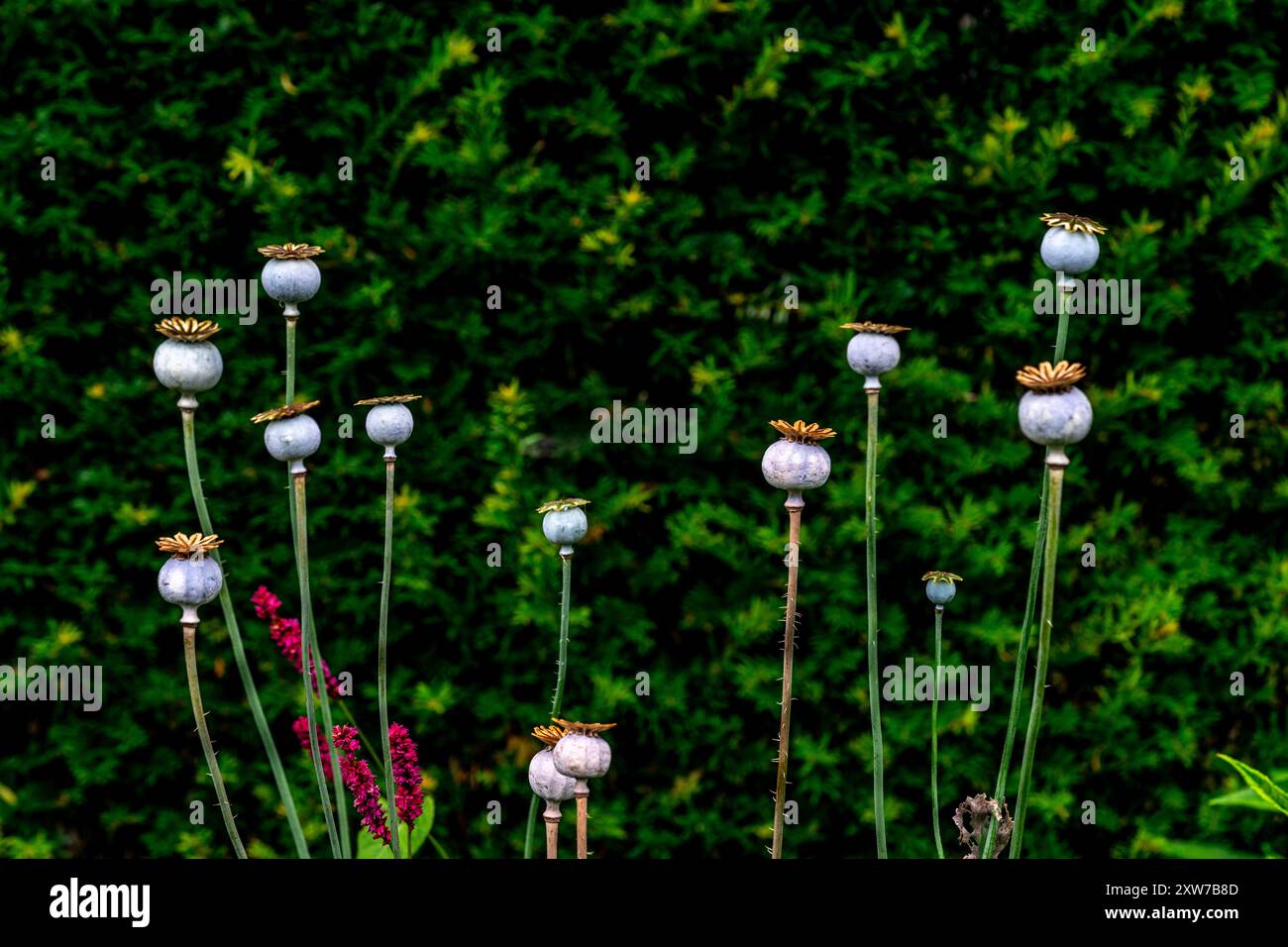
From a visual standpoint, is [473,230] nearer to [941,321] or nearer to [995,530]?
[941,321]

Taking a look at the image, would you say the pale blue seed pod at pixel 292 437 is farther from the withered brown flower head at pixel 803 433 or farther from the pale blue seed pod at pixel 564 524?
the withered brown flower head at pixel 803 433

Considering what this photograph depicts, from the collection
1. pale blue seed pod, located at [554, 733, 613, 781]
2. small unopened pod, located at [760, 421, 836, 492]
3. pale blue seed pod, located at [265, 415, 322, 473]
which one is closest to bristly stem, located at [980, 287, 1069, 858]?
small unopened pod, located at [760, 421, 836, 492]

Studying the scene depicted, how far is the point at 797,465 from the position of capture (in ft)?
7.52

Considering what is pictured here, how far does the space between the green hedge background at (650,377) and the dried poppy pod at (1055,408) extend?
4.96 feet

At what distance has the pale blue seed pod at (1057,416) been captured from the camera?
1830mm

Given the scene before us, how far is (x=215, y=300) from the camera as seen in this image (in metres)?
3.37

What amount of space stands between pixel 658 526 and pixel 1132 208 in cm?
163

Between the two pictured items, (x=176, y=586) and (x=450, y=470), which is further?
(x=450, y=470)

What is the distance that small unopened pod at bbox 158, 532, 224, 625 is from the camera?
223 centimetres

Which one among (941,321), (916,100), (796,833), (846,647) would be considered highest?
(916,100)

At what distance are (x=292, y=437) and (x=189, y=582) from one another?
326 millimetres

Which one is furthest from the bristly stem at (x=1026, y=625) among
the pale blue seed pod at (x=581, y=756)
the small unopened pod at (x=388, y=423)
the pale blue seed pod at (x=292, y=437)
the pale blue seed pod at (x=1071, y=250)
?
the pale blue seed pod at (x=292, y=437)

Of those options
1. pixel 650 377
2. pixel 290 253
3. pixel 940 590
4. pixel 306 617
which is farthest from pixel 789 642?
pixel 290 253

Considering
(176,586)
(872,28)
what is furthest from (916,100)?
(176,586)
